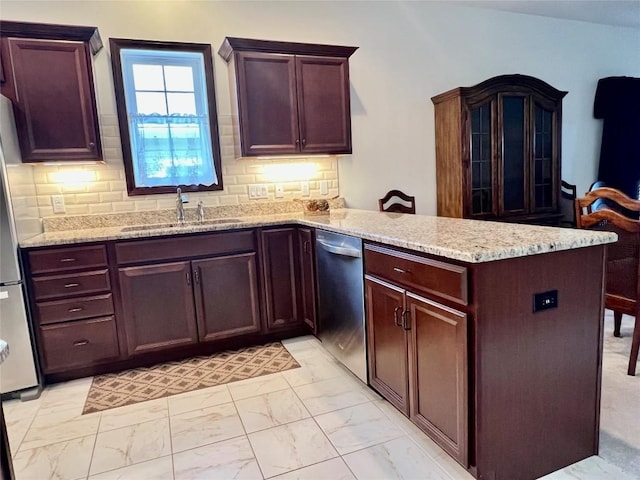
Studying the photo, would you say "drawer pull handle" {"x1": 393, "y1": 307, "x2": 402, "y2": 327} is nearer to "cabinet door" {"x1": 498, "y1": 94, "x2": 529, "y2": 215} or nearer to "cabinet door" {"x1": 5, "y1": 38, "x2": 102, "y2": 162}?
"cabinet door" {"x1": 5, "y1": 38, "x2": 102, "y2": 162}

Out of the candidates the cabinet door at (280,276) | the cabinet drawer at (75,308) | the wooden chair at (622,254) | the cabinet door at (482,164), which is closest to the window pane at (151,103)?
the cabinet door at (280,276)

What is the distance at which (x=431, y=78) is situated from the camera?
12.4 feet

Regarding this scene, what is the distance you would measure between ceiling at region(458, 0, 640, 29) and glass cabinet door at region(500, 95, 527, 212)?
956mm

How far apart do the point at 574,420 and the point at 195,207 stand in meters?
2.69

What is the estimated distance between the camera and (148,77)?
3.03m

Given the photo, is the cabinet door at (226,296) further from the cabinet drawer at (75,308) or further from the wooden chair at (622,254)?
the wooden chair at (622,254)

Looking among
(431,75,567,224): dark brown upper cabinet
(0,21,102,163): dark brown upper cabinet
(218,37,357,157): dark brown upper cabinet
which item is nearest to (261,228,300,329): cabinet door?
(218,37,357,157): dark brown upper cabinet

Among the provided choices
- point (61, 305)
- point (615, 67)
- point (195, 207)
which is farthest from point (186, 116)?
point (615, 67)

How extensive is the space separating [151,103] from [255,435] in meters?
2.44

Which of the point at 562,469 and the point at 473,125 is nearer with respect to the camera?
the point at 562,469

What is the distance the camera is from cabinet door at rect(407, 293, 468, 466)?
142 centimetres

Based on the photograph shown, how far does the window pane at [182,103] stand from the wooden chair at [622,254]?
108 inches

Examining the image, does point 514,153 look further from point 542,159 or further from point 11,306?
point 11,306

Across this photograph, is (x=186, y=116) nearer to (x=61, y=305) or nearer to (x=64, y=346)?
(x=61, y=305)
